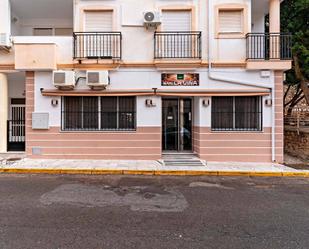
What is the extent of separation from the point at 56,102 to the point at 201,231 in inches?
334

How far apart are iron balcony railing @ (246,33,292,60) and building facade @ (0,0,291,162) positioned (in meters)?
0.04

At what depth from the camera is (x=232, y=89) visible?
34.6 feet

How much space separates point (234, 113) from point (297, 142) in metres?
4.82

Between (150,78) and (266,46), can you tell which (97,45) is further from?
(266,46)

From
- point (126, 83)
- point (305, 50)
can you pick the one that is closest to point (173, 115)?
point (126, 83)

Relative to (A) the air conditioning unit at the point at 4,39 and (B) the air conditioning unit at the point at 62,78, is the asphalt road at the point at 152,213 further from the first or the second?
(A) the air conditioning unit at the point at 4,39

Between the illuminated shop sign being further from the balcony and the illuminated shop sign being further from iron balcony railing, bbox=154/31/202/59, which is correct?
the balcony

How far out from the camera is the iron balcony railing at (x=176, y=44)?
10.5 m

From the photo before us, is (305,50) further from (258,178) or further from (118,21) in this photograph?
(118,21)

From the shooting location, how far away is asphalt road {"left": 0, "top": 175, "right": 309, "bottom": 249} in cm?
392

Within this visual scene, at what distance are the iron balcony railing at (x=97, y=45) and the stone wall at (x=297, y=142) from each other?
9563 mm

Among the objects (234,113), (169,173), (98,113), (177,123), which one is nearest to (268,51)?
(234,113)

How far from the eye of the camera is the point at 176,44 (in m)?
10.6

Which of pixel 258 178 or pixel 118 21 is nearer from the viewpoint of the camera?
pixel 258 178
